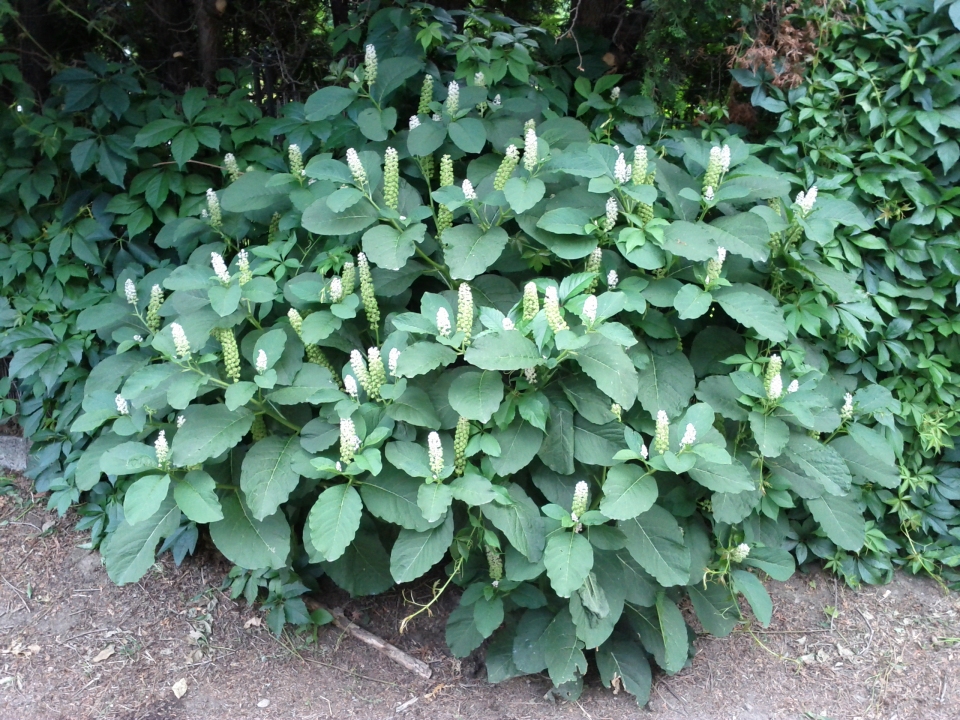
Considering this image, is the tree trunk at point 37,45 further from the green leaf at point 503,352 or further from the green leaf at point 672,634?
the green leaf at point 672,634

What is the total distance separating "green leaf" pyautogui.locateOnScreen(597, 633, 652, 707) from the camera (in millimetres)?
2768

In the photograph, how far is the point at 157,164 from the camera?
144 inches

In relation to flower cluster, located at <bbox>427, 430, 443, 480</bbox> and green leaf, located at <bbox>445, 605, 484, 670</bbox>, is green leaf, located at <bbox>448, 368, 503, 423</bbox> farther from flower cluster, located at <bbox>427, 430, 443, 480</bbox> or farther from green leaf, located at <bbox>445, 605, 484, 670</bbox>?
green leaf, located at <bbox>445, 605, 484, 670</bbox>

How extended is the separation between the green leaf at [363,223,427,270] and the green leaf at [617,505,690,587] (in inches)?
47.4

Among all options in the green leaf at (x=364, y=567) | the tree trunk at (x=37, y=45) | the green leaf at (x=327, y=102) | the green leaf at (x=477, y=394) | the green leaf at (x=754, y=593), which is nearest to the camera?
the green leaf at (x=477, y=394)

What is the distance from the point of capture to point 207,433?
253 cm

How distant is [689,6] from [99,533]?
354cm

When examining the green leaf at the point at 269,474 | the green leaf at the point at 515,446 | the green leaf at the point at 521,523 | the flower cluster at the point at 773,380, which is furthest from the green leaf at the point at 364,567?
the flower cluster at the point at 773,380

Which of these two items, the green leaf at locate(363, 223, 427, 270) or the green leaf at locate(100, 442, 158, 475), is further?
the green leaf at locate(363, 223, 427, 270)

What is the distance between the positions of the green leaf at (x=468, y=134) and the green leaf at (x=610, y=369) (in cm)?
102

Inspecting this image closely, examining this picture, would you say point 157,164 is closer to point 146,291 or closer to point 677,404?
point 146,291

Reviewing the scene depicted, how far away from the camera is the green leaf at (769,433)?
99.3 inches

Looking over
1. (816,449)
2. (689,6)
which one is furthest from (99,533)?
(689,6)

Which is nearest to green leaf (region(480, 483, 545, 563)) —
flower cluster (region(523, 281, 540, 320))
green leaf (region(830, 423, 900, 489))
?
flower cluster (region(523, 281, 540, 320))
